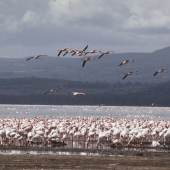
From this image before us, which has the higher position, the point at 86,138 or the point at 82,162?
the point at 86,138

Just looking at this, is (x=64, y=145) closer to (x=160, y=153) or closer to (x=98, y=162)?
(x=160, y=153)

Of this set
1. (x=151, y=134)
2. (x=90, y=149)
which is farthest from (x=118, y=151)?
(x=151, y=134)

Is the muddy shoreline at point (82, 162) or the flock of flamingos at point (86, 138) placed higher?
the flock of flamingos at point (86, 138)

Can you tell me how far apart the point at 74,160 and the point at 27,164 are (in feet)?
11.4

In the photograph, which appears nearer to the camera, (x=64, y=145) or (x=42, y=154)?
(x=42, y=154)

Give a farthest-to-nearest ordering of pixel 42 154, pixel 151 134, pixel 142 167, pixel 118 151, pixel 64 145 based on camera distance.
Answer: pixel 151 134
pixel 64 145
pixel 118 151
pixel 42 154
pixel 142 167

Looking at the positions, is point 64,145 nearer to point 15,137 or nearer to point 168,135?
point 15,137

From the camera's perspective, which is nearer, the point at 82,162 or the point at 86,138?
the point at 82,162

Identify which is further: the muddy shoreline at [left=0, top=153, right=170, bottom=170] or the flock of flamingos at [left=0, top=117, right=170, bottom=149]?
the flock of flamingos at [left=0, top=117, right=170, bottom=149]

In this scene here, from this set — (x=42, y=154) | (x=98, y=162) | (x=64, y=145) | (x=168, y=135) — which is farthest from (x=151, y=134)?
(x=98, y=162)

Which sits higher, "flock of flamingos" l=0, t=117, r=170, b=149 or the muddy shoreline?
"flock of flamingos" l=0, t=117, r=170, b=149

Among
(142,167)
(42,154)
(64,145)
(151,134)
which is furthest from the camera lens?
(151,134)

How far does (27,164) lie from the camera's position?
41938 mm

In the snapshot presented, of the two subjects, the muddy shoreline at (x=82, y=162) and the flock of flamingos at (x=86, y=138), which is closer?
the muddy shoreline at (x=82, y=162)
